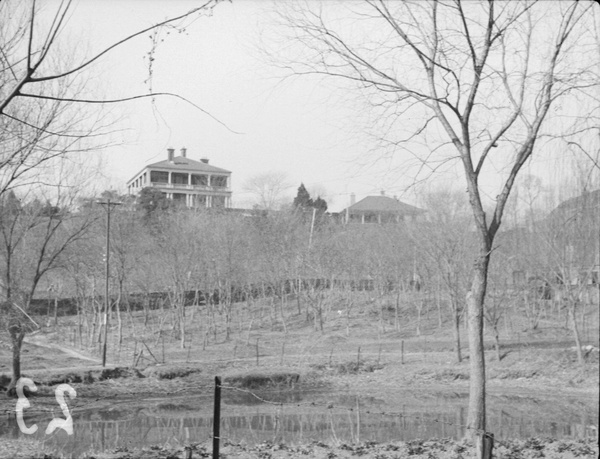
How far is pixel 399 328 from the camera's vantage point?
30734mm

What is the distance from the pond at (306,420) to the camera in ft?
36.2

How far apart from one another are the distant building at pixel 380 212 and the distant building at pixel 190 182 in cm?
588

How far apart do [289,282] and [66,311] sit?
1139 cm

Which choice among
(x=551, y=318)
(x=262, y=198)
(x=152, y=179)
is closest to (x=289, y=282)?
(x=262, y=198)

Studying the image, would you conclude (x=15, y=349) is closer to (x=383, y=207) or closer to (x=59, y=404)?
(x=59, y=404)

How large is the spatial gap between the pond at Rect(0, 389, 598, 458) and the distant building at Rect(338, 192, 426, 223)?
11833 millimetres

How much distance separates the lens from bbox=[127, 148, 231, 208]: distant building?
27094 millimetres

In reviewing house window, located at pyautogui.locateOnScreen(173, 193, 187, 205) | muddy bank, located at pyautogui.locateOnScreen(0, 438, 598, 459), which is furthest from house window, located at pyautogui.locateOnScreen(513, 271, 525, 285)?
muddy bank, located at pyautogui.locateOnScreen(0, 438, 598, 459)

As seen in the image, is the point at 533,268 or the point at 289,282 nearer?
the point at 533,268

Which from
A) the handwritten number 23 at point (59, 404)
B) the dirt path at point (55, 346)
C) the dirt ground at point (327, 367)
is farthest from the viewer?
the dirt path at point (55, 346)

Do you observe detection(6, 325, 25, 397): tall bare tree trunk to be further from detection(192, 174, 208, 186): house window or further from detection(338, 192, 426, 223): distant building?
detection(338, 192, 426, 223): distant building

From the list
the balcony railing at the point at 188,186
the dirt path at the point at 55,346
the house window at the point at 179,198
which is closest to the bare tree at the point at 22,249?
the dirt path at the point at 55,346

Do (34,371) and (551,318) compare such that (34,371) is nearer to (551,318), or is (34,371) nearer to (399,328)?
(399,328)

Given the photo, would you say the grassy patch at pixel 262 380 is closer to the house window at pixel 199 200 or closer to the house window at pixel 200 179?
the house window at pixel 200 179
